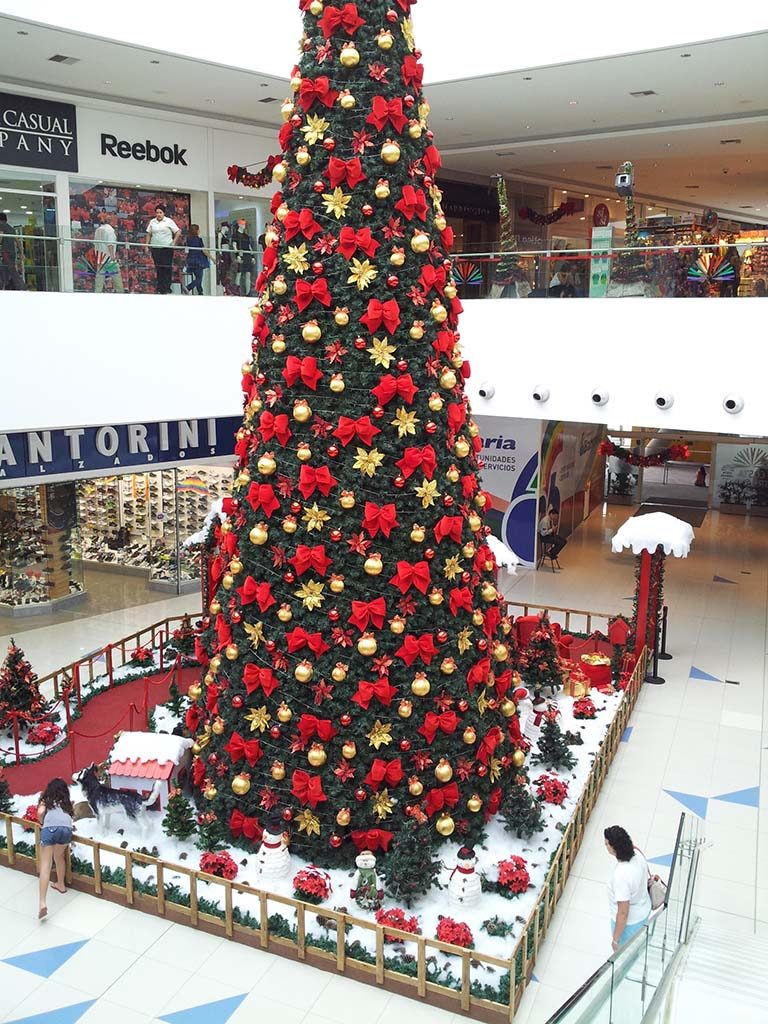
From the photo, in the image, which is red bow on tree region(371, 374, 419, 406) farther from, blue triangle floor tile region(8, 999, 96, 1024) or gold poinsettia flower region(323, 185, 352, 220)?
blue triangle floor tile region(8, 999, 96, 1024)

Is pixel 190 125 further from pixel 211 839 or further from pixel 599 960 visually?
pixel 599 960

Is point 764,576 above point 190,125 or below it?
below

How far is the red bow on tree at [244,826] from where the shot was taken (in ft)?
22.0

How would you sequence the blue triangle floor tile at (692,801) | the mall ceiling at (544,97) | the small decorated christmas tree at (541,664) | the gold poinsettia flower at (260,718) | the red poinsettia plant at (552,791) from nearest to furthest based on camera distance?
1. the gold poinsettia flower at (260,718)
2. the red poinsettia plant at (552,791)
3. the blue triangle floor tile at (692,801)
4. the small decorated christmas tree at (541,664)
5. the mall ceiling at (544,97)

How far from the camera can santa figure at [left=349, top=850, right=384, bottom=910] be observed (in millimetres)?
6156

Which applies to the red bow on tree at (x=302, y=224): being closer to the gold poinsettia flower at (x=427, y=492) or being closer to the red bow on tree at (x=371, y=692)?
the gold poinsettia flower at (x=427, y=492)

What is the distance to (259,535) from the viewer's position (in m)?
6.48

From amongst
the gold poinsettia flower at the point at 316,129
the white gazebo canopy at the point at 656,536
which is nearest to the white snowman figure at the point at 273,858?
the gold poinsettia flower at the point at 316,129

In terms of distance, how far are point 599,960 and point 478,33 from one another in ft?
37.4

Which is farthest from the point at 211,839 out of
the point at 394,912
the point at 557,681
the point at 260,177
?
the point at 260,177

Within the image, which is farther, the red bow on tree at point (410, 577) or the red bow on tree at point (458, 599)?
the red bow on tree at point (458, 599)

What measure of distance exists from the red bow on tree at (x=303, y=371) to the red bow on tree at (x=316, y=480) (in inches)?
22.2

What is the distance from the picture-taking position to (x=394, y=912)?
19.5 ft

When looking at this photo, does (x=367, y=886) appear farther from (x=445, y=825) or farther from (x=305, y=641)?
(x=305, y=641)
